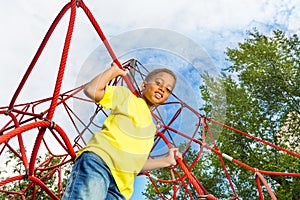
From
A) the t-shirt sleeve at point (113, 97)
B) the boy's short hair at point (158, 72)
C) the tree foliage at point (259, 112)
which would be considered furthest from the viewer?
the tree foliage at point (259, 112)

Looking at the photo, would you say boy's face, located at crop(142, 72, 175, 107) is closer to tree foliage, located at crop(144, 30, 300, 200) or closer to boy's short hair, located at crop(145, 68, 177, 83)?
boy's short hair, located at crop(145, 68, 177, 83)

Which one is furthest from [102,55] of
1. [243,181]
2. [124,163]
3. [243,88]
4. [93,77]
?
[243,88]

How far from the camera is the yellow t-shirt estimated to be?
109 centimetres

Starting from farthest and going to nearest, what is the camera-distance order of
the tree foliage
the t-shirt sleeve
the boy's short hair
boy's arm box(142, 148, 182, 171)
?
the tree foliage < boy's arm box(142, 148, 182, 171) < the boy's short hair < the t-shirt sleeve

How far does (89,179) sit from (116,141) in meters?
0.15

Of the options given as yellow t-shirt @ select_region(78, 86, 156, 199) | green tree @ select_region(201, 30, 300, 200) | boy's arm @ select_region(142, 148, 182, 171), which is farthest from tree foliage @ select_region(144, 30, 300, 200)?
yellow t-shirt @ select_region(78, 86, 156, 199)

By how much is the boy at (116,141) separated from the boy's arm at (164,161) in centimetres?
20

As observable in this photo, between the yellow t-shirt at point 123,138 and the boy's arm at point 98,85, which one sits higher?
the boy's arm at point 98,85

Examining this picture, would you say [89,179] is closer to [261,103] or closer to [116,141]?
[116,141]

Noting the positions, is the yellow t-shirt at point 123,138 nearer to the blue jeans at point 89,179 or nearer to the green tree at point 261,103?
the blue jeans at point 89,179

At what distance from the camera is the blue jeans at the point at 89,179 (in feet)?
3.26

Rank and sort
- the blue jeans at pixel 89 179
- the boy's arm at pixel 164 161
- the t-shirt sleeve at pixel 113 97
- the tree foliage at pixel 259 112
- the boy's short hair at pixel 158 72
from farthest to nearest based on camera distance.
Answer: the tree foliage at pixel 259 112, the boy's arm at pixel 164 161, the boy's short hair at pixel 158 72, the t-shirt sleeve at pixel 113 97, the blue jeans at pixel 89 179

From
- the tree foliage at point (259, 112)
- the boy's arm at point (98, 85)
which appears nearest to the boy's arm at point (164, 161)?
the boy's arm at point (98, 85)

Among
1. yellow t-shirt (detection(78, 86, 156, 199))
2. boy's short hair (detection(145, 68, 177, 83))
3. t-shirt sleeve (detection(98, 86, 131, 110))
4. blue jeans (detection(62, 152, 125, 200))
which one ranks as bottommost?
blue jeans (detection(62, 152, 125, 200))
